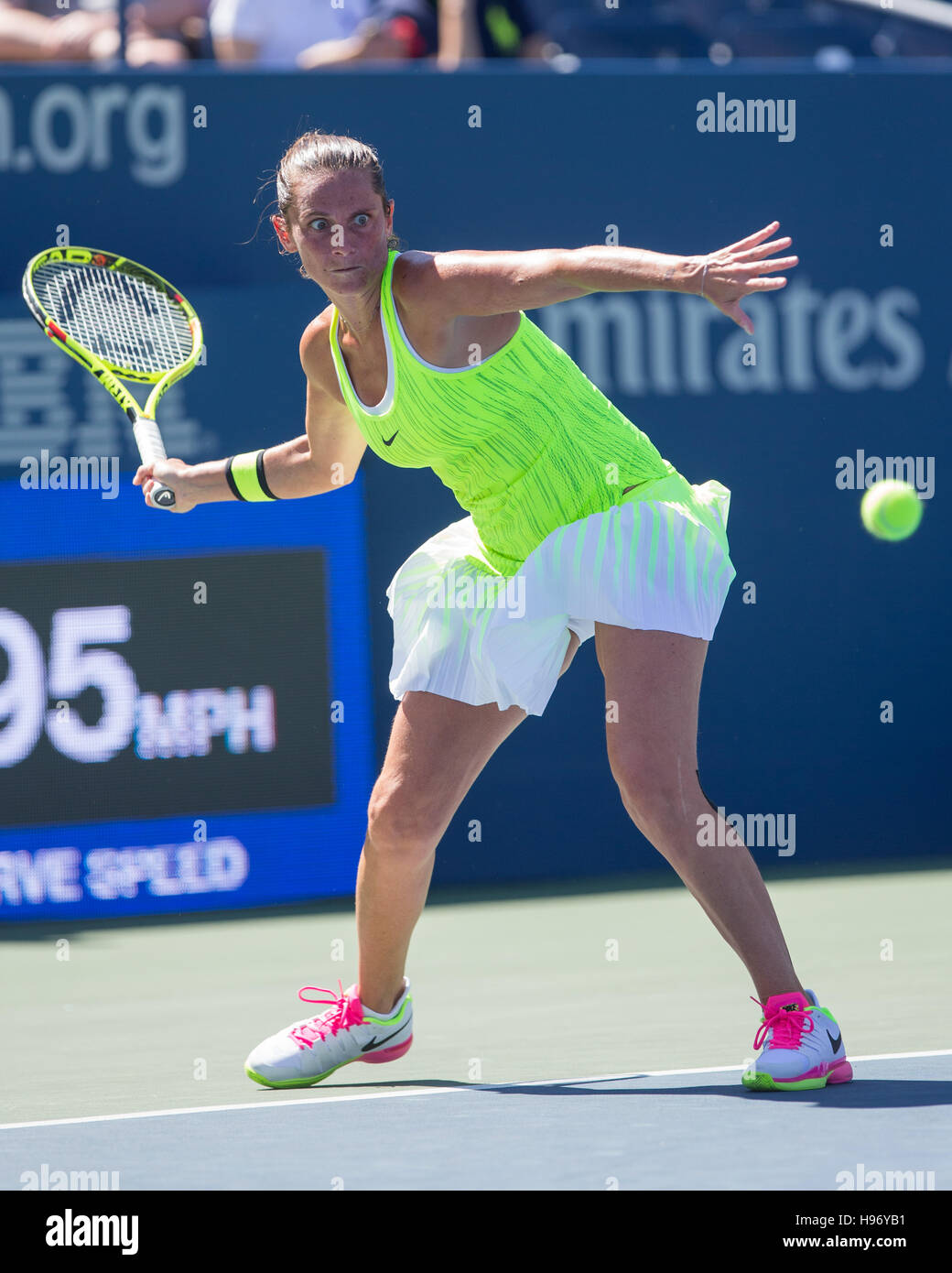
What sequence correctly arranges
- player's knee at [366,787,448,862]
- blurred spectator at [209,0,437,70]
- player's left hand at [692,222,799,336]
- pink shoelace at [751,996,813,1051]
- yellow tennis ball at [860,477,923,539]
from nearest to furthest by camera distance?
player's left hand at [692,222,799,336] < pink shoelace at [751,996,813,1051] < player's knee at [366,787,448,862] < yellow tennis ball at [860,477,923,539] < blurred spectator at [209,0,437,70]

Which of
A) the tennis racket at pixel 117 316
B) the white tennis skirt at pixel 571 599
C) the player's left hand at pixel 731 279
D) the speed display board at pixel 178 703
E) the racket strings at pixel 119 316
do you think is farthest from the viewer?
the speed display board at pixel 178 703

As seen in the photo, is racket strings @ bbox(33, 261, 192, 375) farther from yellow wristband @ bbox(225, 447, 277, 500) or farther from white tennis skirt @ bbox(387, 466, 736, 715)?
white tennis skirt @ bbox(387, 466, 736, 715)

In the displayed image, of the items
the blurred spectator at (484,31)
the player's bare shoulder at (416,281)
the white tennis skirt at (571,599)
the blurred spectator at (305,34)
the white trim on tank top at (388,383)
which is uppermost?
the blurred spectator at (484,31)

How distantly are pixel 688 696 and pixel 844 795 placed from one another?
3316 mm

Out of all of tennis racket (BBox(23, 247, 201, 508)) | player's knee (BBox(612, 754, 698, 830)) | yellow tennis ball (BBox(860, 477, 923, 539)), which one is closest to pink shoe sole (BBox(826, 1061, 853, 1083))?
player's knee (BBox(612, 754, 698, 830))

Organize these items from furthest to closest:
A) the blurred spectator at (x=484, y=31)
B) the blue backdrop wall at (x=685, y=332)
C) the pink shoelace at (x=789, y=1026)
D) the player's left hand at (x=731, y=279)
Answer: the blurred spectator at (x=484, y=31), the blue backdrop wall at (x=685, y=332), the pink shoelace at (x=789, y=1026), the player's left hand at (x=731, y=279)

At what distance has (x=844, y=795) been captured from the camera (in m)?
6.55

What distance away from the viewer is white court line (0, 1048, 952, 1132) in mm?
3340

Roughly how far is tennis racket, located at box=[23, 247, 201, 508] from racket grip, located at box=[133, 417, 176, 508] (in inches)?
10.3

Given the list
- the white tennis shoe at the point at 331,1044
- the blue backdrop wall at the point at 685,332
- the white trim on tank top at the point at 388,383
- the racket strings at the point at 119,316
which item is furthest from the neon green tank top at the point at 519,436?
the blue backdrop wall at the point at 685,332

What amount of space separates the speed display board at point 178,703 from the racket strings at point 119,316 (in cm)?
125

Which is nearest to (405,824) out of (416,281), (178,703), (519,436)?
(519,436)

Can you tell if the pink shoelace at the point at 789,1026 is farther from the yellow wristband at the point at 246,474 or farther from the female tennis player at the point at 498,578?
the yellow wristband at the point at 246,474

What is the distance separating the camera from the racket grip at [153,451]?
12.3ft
